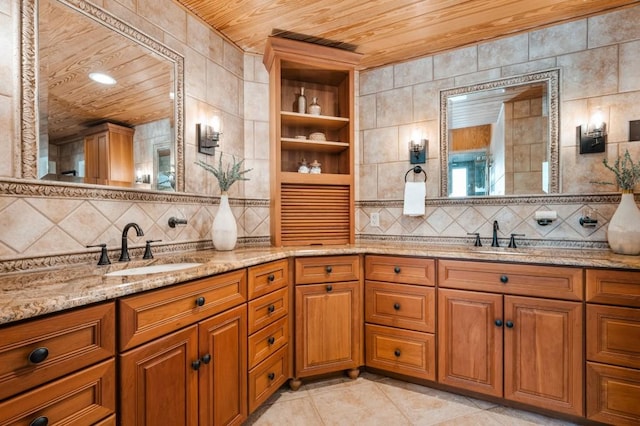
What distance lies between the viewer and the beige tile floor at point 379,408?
1.67m

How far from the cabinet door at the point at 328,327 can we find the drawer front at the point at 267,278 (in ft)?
0.50

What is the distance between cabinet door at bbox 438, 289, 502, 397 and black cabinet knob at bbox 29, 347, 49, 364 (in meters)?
1.83

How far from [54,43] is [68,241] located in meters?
0.86

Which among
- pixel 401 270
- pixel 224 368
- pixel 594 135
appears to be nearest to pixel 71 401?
pixel 224 368

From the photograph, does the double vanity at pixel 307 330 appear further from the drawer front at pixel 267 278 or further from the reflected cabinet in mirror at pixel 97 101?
the reflected cabinet in mirror at pixel 97 101

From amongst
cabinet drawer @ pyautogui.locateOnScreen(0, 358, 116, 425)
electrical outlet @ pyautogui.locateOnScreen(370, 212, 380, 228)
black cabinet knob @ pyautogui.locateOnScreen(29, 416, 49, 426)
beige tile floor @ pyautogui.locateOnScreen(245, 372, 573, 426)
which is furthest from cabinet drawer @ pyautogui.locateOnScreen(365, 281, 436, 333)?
black cabinet knob @ pyautogui.locateOnScreen(29, 416, 49, 426)

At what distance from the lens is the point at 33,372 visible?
76 cm

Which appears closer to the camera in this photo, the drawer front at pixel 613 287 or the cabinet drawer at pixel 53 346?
the cabinet drawer at pixel 53 346

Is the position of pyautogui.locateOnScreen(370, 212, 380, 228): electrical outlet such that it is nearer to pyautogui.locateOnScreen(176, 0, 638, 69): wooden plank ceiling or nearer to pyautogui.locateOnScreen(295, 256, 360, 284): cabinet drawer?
pyautogui.locateOnScreen(295, 256, 360, 284): cabinet drawer

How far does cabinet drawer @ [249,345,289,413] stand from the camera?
161 cm

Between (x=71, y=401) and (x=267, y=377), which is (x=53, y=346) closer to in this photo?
(x=71, y=401)

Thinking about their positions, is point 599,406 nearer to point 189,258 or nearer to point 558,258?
point 558,258

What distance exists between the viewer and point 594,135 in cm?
195

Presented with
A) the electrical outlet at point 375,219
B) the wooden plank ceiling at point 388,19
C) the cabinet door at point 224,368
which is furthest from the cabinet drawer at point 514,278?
the wooden plank ceiling at point 388,19
